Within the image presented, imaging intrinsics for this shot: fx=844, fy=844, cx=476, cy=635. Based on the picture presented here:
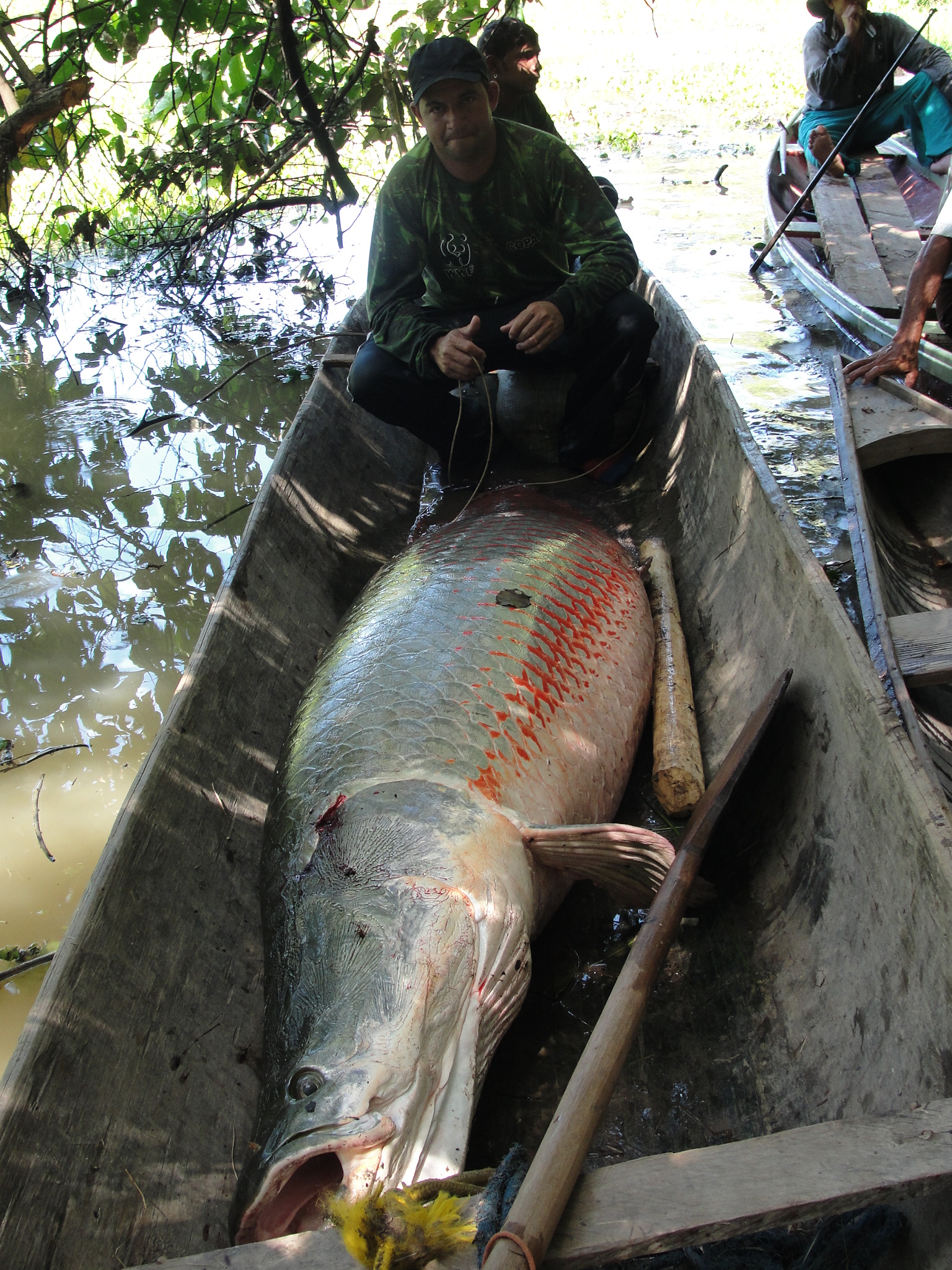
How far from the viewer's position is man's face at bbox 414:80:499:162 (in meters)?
3.21

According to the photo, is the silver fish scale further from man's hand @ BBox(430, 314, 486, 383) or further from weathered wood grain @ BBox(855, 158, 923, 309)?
weathered wood grain @ BBox(855, 158, 923, 309)

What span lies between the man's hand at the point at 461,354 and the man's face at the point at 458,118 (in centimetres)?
73

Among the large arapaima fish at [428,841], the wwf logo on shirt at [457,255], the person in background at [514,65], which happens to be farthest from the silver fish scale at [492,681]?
the person in background at [514,65]

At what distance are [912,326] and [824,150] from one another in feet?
14.7

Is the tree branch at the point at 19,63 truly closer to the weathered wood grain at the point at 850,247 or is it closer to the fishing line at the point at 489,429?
the fishing line at the point at 489,429

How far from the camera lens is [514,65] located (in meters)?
4.90

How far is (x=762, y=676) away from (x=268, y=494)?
190 cm

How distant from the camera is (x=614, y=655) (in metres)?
2.61

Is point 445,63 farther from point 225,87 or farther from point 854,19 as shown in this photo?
point 854,19

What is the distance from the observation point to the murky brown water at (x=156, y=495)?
102 inches

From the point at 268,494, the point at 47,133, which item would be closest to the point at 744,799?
the point at 268,494

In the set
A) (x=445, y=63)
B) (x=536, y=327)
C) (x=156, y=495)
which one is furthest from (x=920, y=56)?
(x=156, y=495)

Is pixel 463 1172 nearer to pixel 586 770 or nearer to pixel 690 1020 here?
pixel 690 1020

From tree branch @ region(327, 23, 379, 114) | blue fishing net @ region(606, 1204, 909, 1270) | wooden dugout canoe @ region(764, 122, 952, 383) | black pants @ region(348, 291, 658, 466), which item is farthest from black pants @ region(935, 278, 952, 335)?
blue fishing net @ region(606, 1204, 909, 1270)
